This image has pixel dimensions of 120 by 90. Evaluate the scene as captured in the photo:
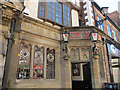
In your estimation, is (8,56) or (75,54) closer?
(8,56)

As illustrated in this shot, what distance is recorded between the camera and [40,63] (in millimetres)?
6152

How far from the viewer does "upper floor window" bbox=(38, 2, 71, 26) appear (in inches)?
299

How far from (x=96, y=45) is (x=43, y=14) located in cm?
429

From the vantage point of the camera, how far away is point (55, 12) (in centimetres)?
814

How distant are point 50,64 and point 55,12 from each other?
411 cm

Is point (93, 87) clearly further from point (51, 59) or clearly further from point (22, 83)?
point (22, 83)

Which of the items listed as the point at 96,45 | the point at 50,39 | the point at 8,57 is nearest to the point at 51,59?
the point at 50,39

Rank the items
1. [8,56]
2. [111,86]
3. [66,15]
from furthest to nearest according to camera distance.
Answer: [66,15], [111,86], [8,56]

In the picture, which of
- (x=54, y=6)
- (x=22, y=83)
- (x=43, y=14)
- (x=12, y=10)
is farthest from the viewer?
(x=54, y=6)

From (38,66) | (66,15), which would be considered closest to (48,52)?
(38,66)

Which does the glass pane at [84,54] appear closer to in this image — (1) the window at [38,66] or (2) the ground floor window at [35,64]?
(2) the ground floor window at [35,64]

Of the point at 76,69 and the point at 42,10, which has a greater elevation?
the point at 42,10

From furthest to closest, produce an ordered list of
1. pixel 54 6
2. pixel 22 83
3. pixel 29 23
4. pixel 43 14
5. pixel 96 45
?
1. pixel 54 6
2. pixel 43 14
3. pixel 96 45
4. pixel 29 23
5. pixel 22 83

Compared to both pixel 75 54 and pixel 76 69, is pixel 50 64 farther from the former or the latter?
pixel 76 69
